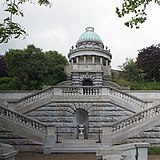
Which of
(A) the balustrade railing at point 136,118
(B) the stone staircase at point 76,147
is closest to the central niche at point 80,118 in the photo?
(B) the stone staircase at point 76,147

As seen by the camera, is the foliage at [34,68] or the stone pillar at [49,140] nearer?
the stone pillar at [49,140]

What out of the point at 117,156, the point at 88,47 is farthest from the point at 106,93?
the point at 88,47

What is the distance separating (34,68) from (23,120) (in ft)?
49.9

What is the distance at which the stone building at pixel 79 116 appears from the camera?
1486cm

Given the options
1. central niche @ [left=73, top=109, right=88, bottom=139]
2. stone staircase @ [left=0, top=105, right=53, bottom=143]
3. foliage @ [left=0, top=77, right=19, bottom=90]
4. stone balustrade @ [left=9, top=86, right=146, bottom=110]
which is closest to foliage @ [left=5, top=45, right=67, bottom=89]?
foliage @ [left=0, top=77, right=19, bottom=90]

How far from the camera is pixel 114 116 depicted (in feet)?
62.5

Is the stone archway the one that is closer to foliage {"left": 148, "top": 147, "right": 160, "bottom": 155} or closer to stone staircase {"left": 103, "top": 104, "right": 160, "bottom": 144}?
stone staircase {"left": 103, "top": 104, "right": 160, "bottom": 144}

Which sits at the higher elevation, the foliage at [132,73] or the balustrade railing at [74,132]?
the foliage at [132,73]

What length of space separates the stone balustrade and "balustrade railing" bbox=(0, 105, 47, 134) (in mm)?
4235

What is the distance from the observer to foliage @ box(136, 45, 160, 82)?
112ft

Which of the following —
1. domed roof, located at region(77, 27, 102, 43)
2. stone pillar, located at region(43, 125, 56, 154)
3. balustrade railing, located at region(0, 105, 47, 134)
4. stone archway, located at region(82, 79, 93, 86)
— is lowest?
stone pillar, located at region(43, 125, 56, 154)

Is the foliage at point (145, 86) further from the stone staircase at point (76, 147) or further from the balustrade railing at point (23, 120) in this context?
the balustrade railing at point (23, 120)

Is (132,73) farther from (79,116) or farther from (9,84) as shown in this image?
(79,116)

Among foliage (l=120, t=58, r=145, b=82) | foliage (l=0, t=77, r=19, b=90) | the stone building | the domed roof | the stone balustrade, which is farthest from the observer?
the domed roof
